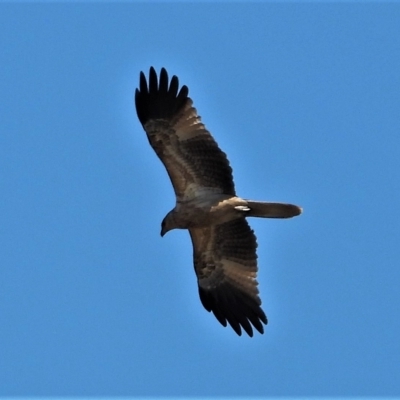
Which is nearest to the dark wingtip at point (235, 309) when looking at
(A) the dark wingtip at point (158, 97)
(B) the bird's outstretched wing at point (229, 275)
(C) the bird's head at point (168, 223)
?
(B) the bird's outstretched wing at point (229, 275)

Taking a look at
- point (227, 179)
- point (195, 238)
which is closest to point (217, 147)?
point (227, 179)

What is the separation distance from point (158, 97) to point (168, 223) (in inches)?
62.3

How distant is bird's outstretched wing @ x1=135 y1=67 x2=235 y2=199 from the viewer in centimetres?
1702

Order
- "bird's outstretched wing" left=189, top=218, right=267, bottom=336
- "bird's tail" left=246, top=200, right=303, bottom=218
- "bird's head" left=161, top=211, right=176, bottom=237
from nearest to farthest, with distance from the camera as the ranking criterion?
"bird's tail" left=246, top=200, right=303, bottom=218 < "bird's head" left=161, top=211, right=176, bottom=237 < "bird's outstretched wing" left=189, top=218, right=267, bottom=336

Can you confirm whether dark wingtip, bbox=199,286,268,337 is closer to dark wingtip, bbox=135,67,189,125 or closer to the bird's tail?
the bird's tail

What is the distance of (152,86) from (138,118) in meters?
0.44

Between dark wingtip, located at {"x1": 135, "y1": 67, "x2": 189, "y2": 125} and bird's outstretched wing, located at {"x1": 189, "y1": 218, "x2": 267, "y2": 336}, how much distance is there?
5.75 ft

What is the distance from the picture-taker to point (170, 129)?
17.1 m

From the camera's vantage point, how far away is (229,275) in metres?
18.1

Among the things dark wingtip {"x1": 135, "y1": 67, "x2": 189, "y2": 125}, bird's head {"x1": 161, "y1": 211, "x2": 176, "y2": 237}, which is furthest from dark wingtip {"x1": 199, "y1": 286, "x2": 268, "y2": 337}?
dark wingtip {"x1": 135, "y1": 67, "x2": 189, "y2": 125}

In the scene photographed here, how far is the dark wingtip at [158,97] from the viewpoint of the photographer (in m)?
17.0

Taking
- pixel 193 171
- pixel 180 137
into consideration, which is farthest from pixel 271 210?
pixel 180 137

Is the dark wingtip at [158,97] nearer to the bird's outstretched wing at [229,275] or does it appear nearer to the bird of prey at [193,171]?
the bird of prey at [193,171]

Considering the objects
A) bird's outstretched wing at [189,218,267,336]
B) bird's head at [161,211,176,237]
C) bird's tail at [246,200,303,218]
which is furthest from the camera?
bird's outstretched wing at [189,218,267,336]
